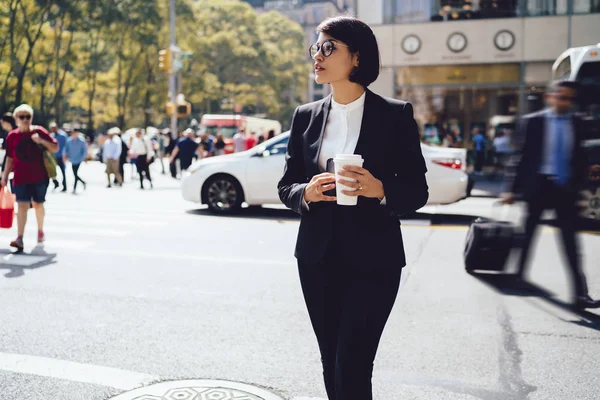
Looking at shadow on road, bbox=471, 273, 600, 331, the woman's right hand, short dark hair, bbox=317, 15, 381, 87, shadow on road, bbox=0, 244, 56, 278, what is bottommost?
shadow on road, bbox=471, 273, 600, 331

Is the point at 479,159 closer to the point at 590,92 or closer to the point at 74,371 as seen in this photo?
the point at 590,92

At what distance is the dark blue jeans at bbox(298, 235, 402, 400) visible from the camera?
8.64 feet

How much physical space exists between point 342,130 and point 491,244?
4.70 meters

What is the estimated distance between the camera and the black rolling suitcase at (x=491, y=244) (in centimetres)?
691

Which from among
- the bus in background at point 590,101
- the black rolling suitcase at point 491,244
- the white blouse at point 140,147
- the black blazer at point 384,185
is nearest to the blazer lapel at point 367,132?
the black blazer at point 384,185

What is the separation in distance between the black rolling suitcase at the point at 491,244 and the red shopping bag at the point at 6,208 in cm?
532

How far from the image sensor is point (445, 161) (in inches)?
450

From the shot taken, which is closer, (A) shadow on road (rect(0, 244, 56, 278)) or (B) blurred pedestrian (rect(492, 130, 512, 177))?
(A) shadow on road (rect(0, 244, 56, 278))

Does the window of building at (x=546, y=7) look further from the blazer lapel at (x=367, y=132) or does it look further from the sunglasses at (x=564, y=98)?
the blazer lapel at (x=367, y=132)

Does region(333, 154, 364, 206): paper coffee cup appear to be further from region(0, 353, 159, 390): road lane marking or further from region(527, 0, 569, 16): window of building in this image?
region(527, 0, 569, 16): window of building

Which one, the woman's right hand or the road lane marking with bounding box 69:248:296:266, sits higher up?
the woman's right hand

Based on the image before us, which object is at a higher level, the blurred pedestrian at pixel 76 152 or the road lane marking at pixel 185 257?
the blurred pedestrian at pixel 76 152

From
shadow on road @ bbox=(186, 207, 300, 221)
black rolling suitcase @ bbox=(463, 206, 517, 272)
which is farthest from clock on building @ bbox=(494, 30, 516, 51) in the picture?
black rolling suitcase @ bbox=(463, 206, 517, 272)

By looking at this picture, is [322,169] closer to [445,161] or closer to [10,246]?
[10,246]
